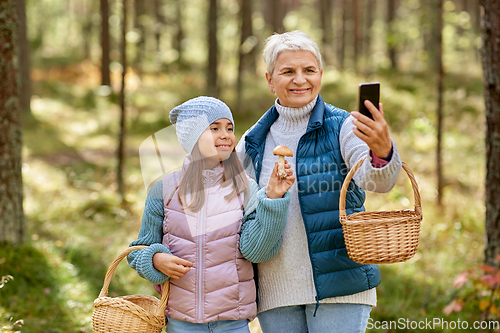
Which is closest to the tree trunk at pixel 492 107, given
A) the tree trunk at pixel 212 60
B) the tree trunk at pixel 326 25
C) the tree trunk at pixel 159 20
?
the tree trunk at pixel 212 60

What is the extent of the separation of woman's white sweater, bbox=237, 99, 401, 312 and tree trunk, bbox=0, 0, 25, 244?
316cm

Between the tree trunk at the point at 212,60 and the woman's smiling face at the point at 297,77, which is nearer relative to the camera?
the woman's smiling face at the point at 297,77

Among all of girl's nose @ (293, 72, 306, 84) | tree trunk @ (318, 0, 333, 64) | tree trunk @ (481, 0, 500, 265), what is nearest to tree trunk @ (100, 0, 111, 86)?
tree trunk @ (318, 0, 333, 64)

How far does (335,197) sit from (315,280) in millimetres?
429

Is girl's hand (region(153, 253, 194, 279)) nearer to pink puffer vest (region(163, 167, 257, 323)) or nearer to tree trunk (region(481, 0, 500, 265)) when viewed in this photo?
pink puffer vest (region(163, 167, 257, 323))

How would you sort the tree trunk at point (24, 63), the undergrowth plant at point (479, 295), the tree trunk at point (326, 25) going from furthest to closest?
1. the tree trunk at point (326, 25)
2. the tree trunk at point (24, 63)
3. the undergrowth plant at point (479, 295)

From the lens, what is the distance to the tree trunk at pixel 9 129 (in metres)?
4.42

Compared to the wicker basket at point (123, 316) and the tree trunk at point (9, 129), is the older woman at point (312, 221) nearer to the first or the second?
the wicker basket at point (123, 316)

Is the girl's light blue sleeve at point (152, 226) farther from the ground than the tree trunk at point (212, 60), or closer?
closer

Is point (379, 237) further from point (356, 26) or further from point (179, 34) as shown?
point (179, 34)

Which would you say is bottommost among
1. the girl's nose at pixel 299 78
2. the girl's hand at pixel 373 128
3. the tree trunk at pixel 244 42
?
the girl's hand at pixel 373 128

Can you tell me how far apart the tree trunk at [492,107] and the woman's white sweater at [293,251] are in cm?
242

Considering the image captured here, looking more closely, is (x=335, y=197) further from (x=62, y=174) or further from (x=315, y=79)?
(x=62, y=174)

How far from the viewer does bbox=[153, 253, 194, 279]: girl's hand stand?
215 cm
